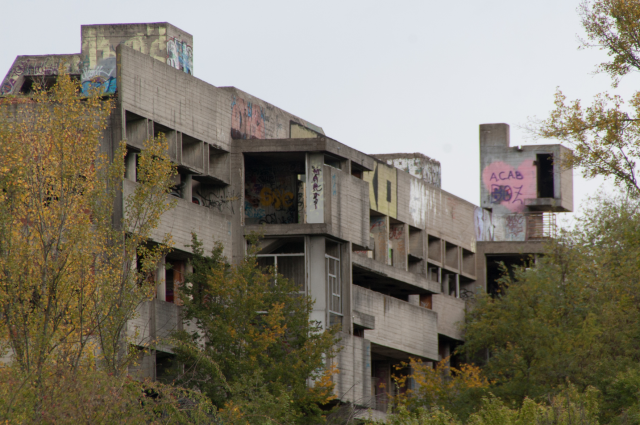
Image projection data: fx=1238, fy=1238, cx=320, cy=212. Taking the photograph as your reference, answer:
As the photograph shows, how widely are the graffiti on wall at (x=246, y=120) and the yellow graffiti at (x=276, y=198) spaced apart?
188 cm

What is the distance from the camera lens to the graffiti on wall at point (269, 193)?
3978cm

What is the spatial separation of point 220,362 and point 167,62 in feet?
35.0

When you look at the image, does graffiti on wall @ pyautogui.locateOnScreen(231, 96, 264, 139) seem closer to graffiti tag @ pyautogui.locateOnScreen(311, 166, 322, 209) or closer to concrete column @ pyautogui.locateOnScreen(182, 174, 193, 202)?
graffiti tag @ pyautogui.locateOnScreen(311, 166, 322, 209)

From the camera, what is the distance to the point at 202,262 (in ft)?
109

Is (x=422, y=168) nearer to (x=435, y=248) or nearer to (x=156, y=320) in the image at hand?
(x=435, y=248)

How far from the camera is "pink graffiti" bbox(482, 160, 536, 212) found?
2327 inches

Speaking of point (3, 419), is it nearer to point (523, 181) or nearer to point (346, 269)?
point (346, 269)

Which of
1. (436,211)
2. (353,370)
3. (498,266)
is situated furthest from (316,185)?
(498,266)

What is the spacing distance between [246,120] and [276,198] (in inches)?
117

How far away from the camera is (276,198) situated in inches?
1572

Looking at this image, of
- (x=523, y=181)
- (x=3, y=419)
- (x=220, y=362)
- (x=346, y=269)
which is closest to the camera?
(x=3, y=419)

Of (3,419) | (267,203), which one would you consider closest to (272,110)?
(267,203)

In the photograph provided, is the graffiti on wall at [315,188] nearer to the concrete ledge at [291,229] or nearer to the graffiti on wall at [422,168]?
the concrete ledge at [291,229]

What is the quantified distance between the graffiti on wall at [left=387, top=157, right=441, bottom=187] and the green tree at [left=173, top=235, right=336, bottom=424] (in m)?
22.6
